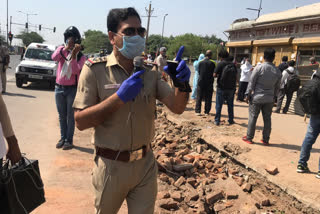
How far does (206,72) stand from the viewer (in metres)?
7.96

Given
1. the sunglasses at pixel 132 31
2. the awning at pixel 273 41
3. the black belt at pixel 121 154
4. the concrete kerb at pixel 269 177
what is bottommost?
the concrete kerb at pixel 269 177

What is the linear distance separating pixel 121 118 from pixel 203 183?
2.91 metres

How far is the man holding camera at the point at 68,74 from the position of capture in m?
4.95

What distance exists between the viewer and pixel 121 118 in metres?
1.84

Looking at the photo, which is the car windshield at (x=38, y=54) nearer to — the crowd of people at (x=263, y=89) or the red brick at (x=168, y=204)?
the crowd of people at (x=263, y=89)

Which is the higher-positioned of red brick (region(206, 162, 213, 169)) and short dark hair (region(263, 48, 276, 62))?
short dark hair (region(263, 48, 276, 62))

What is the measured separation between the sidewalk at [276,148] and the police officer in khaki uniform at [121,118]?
2686 mm

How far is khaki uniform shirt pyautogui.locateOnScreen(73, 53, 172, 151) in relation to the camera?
6.03 feet

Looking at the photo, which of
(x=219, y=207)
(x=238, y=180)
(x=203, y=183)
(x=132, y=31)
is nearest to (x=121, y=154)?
(x=132, y=31)

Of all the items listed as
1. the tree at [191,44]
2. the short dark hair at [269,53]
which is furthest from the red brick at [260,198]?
the tree at [191,44]

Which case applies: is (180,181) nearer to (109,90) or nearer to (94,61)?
(109,90)

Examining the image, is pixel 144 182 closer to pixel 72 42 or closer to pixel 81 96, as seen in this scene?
pixel 81 96

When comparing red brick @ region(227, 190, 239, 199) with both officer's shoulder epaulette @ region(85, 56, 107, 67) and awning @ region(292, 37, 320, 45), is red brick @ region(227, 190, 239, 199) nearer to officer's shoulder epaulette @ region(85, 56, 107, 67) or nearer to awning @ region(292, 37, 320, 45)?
officer's shoulder epaulette @ region(85, 56, 107, 67)

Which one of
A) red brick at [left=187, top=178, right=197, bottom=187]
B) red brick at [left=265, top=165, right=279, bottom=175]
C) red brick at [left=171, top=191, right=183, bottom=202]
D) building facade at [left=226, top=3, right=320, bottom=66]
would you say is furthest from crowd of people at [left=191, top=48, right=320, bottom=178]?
building facade at [left=226, top=3, right=320, bottom=66]
